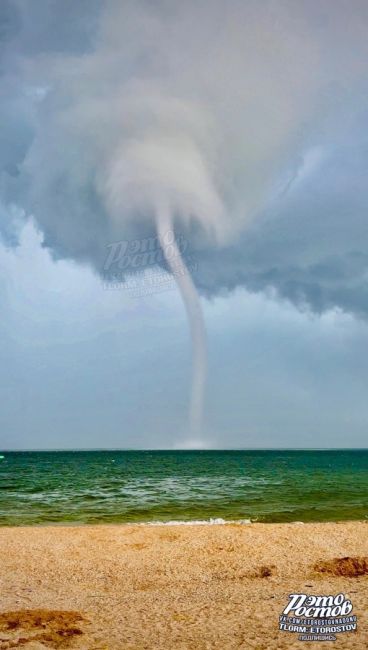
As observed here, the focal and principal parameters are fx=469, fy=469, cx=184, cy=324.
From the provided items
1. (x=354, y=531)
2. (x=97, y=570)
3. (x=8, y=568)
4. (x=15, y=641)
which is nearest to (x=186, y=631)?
(x=15, y=641)

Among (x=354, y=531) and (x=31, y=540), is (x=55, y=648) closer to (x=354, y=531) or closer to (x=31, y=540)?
(x=31, y=540)

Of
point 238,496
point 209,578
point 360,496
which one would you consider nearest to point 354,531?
point 209,578

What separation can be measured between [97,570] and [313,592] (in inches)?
290

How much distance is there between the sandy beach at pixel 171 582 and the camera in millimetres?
9391

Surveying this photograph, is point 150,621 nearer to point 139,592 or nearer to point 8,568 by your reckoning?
point 139,592

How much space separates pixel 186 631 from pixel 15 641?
3383 millimetres

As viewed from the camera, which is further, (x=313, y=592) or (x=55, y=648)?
(x=313, y=592)

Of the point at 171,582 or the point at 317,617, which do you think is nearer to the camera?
the point at 317,617

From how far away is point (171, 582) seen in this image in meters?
14.4

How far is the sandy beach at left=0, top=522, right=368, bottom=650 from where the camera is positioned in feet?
30.8

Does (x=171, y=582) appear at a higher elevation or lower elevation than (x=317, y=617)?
lower

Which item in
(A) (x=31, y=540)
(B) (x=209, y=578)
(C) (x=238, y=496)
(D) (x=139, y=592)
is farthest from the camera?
(C) (x=238, y=496)

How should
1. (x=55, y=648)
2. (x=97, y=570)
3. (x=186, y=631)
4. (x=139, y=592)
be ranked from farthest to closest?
1. (x=97, y=570)
2. (x=139, y=592)
3. (x=186, y=631)
4. (x=55, y=648)

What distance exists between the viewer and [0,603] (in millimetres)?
11836
